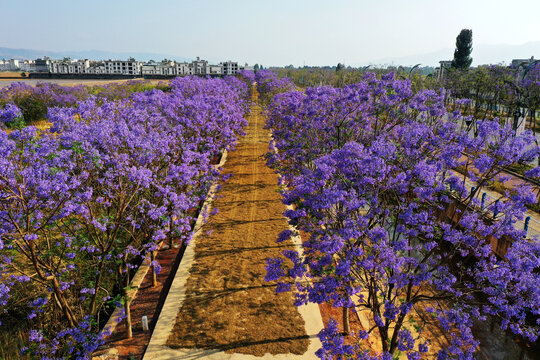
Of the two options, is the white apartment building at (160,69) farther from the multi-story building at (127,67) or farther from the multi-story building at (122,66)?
the multi-story building at (122,66)

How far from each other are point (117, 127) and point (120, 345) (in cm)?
533

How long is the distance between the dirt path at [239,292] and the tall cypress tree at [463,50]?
55386 mm

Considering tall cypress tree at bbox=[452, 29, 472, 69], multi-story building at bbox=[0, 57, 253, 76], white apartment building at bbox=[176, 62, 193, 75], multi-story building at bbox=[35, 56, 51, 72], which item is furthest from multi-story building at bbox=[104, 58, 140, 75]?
tall cypress tree at bbox=[452, 29, 472, 69]

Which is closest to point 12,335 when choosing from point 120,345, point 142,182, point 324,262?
point 120,345

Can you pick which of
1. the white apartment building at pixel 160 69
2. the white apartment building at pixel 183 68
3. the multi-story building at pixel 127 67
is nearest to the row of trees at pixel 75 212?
the multi-story building at pixel 127 67

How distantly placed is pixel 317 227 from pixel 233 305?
12.1 ft

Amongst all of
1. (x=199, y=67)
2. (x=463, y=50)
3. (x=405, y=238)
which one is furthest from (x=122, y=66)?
(x=405, y=238)

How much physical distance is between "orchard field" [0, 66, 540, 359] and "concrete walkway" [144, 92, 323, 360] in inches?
3.0

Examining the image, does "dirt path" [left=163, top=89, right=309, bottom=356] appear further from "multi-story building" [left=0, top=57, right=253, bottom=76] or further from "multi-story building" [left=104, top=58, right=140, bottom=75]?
"multi-story building" [left=104, top=58, right=140, bottom=75]

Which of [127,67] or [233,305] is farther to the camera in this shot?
[127,67]

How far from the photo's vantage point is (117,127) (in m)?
8.65

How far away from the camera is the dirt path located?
7.67m

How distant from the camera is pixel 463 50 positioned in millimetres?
55750

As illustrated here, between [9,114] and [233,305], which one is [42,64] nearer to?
[9,114]
